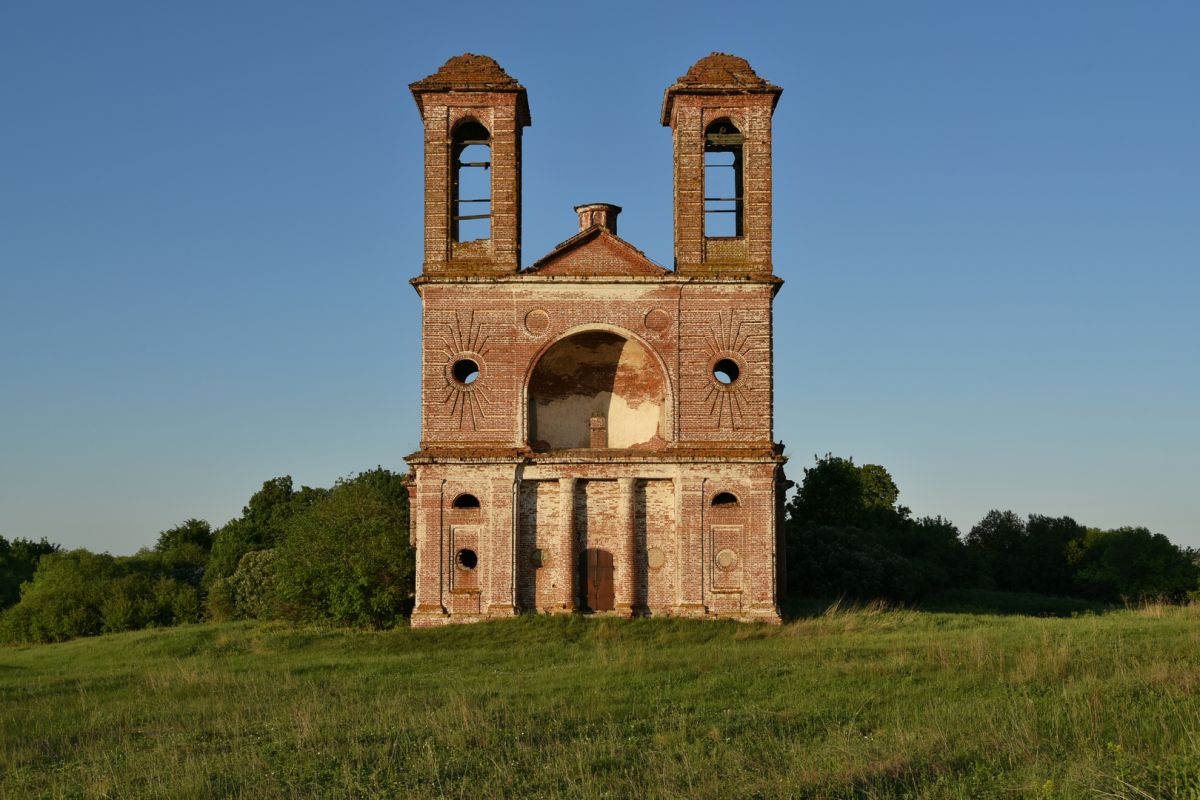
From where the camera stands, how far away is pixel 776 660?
19406 millimetres

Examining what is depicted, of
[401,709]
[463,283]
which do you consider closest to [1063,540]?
[463,283]

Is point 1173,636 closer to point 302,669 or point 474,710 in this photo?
point 474,710

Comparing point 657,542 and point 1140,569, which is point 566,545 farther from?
point 1140,569

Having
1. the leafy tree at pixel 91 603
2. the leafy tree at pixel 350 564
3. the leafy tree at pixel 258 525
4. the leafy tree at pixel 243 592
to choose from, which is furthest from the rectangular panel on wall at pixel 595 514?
the leafy tree at pixel 258 525

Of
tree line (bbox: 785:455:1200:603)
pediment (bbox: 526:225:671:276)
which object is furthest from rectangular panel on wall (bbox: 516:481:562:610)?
tree line (bbox: 785:455:1200:603)

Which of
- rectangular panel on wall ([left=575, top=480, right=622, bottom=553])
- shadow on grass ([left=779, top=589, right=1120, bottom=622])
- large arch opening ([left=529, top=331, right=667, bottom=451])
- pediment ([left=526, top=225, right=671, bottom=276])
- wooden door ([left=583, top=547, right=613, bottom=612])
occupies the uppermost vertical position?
pediment ([left=526, top=225, right=671, bottom=276])

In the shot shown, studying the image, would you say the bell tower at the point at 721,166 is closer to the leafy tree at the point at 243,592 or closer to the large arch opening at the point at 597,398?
the large arch opening at the point at 597,398

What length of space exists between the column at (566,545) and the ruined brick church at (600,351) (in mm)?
44

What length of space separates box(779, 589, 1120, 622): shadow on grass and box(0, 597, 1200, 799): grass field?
4.81 metres

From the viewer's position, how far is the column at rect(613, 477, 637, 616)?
2623cm

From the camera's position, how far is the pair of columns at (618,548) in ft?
86.2

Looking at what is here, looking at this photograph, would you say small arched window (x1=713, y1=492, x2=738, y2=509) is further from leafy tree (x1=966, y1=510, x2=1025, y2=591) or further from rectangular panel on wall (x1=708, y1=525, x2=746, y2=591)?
leafy tree (x1=966, y1=510, x2=1025, y2=591)

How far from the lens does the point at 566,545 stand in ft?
86.5

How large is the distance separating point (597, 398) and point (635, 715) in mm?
14956
